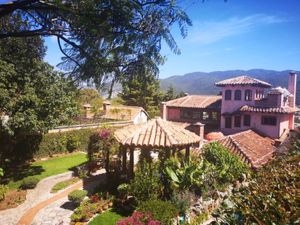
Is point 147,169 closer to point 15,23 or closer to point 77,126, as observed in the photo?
point 15,23

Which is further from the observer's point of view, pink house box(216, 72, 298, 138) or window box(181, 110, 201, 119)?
window box(181, 110, 201, 119)

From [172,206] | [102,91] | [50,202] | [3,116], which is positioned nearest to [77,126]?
[3,116]

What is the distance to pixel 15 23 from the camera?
30.7ft

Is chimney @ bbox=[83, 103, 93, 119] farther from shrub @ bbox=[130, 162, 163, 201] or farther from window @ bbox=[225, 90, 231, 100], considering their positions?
shrub @ bbox=[130, 162, 163, 201]

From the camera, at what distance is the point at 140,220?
416 inches

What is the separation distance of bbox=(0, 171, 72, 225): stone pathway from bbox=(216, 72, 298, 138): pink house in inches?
868

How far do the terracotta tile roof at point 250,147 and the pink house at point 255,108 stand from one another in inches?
162

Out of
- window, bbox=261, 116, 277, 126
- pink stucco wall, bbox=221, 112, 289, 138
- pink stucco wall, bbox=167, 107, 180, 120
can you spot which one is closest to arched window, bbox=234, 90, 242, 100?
pink stucco wall, bbox=221, 112, 289, 138

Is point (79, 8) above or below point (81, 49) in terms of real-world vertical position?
above

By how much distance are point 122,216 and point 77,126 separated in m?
17.6

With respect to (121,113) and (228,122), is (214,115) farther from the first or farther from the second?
(121,113)

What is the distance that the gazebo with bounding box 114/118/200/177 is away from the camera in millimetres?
15961

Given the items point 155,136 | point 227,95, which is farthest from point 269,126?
point 155,136

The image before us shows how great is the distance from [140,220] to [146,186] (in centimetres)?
336
